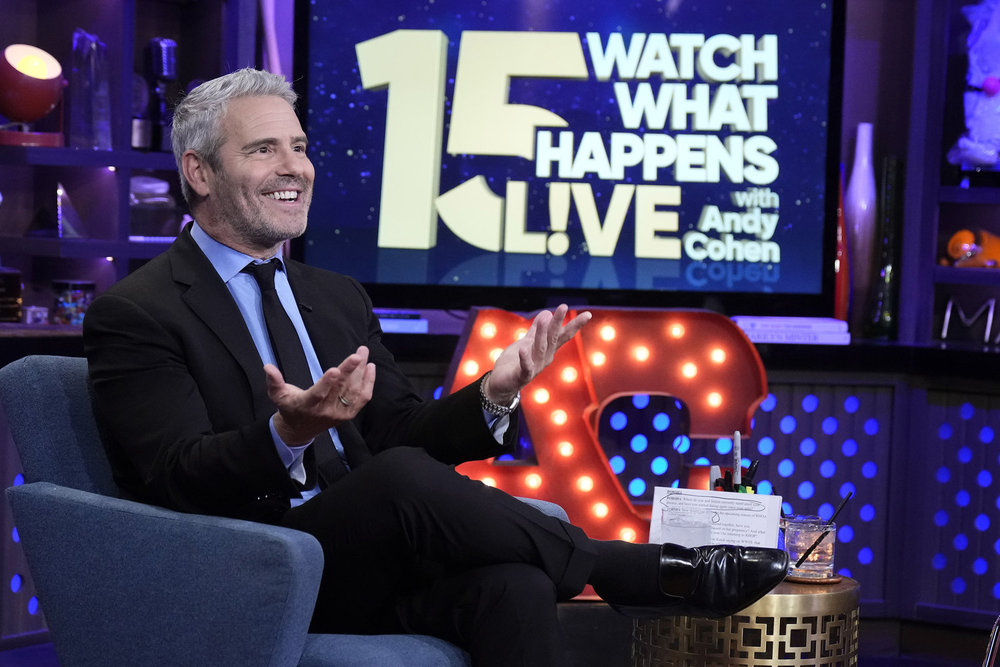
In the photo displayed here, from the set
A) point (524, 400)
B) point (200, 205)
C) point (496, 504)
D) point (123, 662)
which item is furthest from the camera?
point (524, 400)

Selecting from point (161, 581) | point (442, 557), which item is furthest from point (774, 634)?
point (161, 581)

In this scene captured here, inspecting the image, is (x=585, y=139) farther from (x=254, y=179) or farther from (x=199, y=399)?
(x=199, y=399)

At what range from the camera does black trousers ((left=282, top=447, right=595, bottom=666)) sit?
2006 mm

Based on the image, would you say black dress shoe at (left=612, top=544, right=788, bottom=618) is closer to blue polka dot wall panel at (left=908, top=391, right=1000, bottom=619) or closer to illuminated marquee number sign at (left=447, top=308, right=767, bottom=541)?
illuminated marquee number sign at (left=447, top=308, right=767, bottom=541)

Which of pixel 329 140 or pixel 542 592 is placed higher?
pixel 329 140

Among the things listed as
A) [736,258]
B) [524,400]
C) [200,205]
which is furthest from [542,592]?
[736,258]

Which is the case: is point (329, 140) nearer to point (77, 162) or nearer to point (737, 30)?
point (77, 162)

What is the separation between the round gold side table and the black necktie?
28.7 inches

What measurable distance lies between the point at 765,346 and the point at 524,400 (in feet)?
2.61

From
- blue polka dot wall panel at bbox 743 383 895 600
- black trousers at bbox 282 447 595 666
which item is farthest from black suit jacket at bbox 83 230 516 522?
blue polka dot wall panel at bbox 743 383 895 600

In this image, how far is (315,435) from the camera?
192cm

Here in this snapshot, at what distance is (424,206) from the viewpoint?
3.87 meters

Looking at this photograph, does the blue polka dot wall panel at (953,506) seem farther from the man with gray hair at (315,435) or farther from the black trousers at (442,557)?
the black trousers at (442,557)

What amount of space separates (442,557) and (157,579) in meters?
0.47
